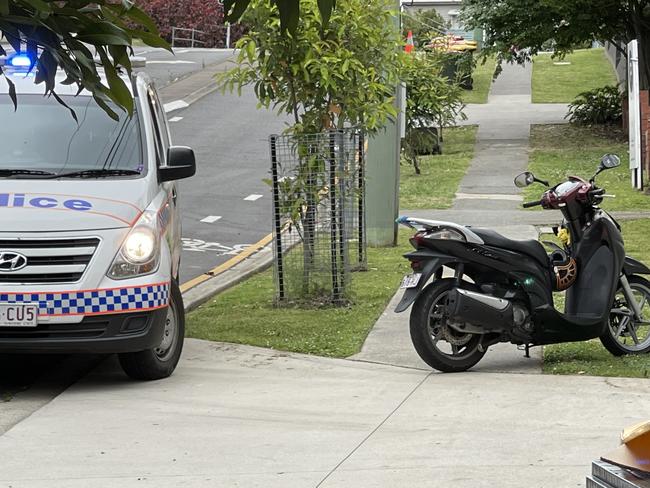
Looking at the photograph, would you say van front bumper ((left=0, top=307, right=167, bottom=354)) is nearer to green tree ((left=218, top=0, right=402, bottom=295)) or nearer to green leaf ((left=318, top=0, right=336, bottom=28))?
green tree ((left=218, top=0, right=402, bottom=295))

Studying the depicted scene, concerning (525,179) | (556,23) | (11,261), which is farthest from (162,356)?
(556,23)

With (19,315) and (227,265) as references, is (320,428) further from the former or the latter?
(227,265)

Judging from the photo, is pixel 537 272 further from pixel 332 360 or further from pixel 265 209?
pixel 265 209

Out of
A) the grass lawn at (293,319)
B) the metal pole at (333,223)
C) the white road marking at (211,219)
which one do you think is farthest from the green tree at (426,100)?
the metal pole at (333,223)

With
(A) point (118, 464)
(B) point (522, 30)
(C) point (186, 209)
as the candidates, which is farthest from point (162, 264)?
(B) point (522, 30)

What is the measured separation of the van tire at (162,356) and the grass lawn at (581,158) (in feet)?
30.1

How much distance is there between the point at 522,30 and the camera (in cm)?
2302

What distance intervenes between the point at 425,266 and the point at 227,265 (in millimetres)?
5930

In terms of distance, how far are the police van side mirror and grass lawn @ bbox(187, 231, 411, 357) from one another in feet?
5.05

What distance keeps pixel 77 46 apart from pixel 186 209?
14826 mm

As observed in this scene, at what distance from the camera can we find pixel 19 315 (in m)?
7.52

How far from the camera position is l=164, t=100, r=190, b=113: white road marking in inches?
1117

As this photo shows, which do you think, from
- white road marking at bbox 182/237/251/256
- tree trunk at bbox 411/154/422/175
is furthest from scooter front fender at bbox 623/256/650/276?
tree trunk at bbox 411/154/422/175

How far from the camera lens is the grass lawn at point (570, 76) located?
105 ft
